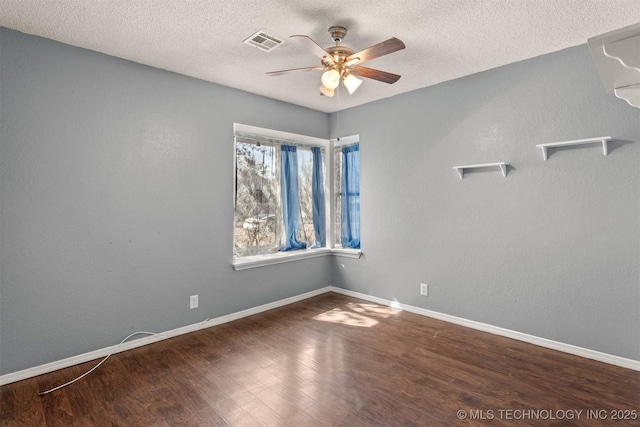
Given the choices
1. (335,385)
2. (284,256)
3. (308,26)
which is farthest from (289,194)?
(335,385)

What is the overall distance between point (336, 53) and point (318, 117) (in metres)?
2.27

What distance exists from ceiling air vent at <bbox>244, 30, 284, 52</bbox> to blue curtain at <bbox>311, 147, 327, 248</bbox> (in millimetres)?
2073

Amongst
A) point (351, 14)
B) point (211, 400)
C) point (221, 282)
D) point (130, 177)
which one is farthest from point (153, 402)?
point (351, 14)

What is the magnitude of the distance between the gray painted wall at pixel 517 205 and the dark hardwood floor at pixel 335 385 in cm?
42

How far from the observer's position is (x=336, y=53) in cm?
235

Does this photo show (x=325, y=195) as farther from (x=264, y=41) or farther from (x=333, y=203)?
(x=264, y=41)

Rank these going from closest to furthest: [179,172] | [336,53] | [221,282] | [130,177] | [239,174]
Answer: [336,53] < [130,177] < [179,172] < [221,282] < [239,174]

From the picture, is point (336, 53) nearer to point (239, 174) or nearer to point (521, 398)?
point (239, 174)

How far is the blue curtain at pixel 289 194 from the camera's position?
430 centimetres

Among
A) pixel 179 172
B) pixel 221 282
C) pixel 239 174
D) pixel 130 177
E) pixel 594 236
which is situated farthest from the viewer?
pixel 239 174

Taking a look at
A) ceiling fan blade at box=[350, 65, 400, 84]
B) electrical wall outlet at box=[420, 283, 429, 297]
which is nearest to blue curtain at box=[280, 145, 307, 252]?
electrical wall outlet at box=[420, 283, 429, 297]

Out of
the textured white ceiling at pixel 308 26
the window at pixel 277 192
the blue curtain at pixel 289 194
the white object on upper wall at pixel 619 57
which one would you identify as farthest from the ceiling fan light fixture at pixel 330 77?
the blue curtain at pixel 289 194

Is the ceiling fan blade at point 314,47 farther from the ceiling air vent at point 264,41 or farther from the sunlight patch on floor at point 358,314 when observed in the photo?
the sunlight patch on floor at point 358,314

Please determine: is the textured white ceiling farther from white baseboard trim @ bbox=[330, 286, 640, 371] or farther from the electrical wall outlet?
Answer: white baseboard trim @ bbox=[330, 286, 640, 371]
